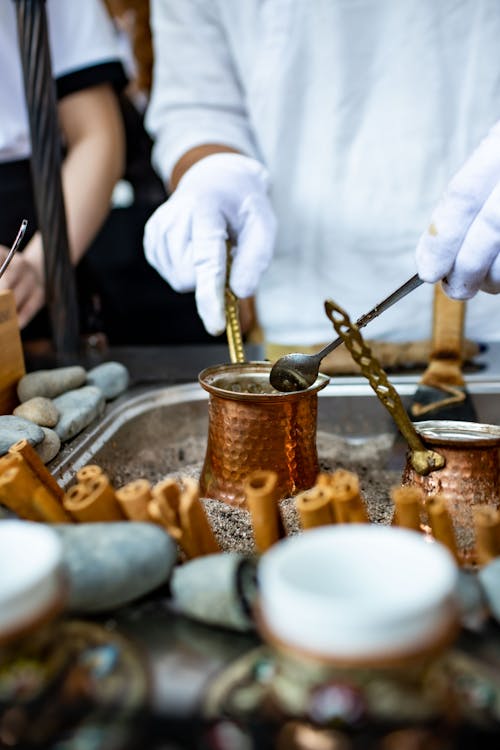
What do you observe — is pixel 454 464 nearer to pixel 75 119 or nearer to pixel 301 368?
pixel 301 368

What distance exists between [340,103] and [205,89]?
0.27 m

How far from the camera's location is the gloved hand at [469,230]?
2.49 ft

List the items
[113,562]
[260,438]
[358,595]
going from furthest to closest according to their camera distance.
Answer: [260,438] < [113,562] < [358,595]

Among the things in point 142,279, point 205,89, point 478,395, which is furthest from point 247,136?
point 142,279

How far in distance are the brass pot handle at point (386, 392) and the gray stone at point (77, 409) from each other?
409 millimetres

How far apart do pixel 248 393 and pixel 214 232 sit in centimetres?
34

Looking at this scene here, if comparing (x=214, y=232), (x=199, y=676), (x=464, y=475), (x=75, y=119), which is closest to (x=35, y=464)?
(x=199, y=676)

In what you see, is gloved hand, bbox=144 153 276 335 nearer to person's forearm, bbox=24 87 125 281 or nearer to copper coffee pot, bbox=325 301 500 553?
copper coffee pot, bbox=325 301 500 553

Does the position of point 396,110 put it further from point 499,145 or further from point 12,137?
point 12,137

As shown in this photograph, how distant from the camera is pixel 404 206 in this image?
1316 mm

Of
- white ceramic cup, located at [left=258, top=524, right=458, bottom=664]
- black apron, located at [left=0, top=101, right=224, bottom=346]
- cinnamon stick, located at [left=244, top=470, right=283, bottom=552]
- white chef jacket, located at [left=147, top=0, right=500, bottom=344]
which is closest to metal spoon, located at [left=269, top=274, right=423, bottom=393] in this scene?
cinnamon stick, located at [left=244, top=470, right=283, bottom=552]

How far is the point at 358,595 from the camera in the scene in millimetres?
360

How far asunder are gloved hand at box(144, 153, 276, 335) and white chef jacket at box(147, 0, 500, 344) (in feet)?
0.82

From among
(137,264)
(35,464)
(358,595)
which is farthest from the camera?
(137,264)
